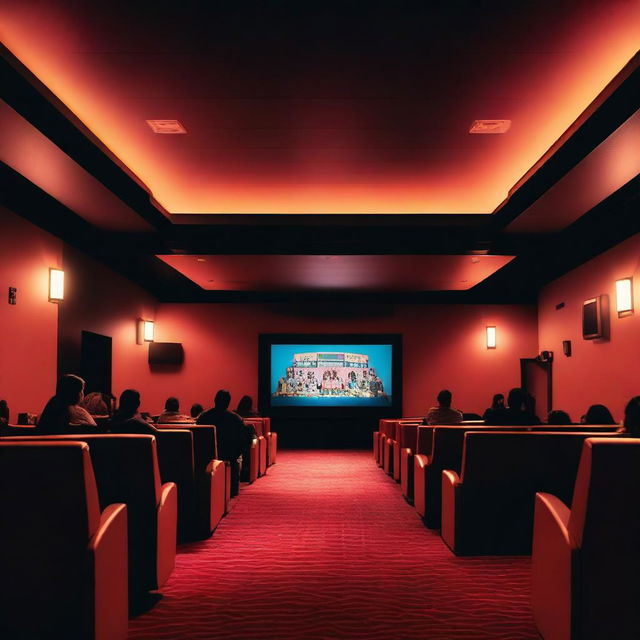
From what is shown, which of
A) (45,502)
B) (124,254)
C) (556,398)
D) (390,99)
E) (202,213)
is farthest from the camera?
(556,398)

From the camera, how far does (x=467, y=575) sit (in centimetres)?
357

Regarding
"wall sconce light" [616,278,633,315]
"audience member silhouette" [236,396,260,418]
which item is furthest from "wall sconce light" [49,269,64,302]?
"wall sconce light" [616,278,633,315]

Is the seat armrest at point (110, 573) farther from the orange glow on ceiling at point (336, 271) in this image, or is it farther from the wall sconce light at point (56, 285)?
the orange glow on ceiling at point (336, 271)

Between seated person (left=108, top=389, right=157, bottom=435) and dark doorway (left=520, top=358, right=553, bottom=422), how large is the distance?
8411 mm

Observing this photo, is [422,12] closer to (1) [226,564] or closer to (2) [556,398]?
(1) [226,564]

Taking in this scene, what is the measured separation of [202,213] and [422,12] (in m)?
4.67

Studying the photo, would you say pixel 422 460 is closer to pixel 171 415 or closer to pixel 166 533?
pixel 166 533

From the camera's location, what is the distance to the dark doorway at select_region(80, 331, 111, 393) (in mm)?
7910

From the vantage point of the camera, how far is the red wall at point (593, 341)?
675 cm

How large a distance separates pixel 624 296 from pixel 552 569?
498 centimetres

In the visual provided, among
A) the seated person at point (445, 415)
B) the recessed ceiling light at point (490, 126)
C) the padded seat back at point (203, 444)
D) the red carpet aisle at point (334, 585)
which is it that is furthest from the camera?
the seated person at point (445, 415)

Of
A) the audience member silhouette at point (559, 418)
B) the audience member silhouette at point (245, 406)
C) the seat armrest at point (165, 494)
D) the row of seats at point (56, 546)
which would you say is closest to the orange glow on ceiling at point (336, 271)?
the audience member silhouette at point (245, 406)

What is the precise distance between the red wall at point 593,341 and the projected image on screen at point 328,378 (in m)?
2.99

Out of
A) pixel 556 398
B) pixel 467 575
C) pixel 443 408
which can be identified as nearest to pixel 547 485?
pixel 467 575
